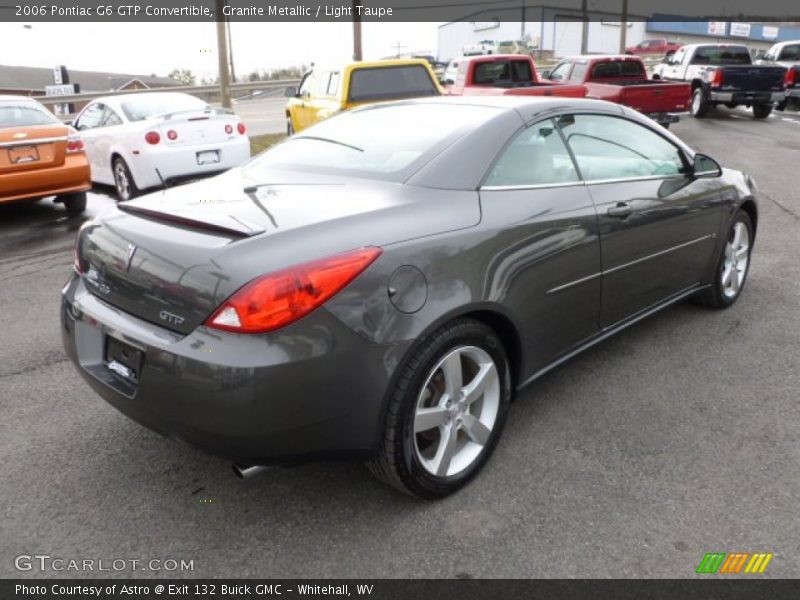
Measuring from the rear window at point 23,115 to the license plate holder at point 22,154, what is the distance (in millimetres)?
337

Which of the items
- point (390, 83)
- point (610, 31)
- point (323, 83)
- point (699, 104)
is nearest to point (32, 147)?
point (323, 83)

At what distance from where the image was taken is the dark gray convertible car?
2.33 meters

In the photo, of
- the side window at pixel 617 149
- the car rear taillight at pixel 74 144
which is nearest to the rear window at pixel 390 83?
the car rear taillight at pixel 74 144

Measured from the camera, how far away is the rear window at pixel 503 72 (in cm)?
1426

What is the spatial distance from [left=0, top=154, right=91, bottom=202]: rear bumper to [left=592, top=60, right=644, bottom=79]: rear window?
11118 mm

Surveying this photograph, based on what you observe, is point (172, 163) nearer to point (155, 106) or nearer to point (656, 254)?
point (155, 106)

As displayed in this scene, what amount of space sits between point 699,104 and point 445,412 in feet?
61.4

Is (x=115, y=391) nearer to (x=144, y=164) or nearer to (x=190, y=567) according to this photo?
(x=190, y=567)

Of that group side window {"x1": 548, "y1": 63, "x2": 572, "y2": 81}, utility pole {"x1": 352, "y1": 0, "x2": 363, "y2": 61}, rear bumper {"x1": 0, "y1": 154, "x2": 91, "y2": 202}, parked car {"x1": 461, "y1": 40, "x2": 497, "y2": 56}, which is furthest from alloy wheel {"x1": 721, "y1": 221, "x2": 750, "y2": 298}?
parked car {"x1": 461, "y1": 40, "x2": 497, "y2": 56}

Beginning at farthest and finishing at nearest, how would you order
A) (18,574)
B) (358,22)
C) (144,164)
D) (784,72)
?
(358,22) < (784,72) < (144,164) < (18,574)

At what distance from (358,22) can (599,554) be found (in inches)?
939

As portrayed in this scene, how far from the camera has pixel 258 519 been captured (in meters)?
2.72

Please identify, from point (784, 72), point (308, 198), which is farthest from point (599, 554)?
point (784, 72)

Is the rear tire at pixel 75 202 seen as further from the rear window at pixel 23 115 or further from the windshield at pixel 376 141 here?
the windshield at pixel 376 141
